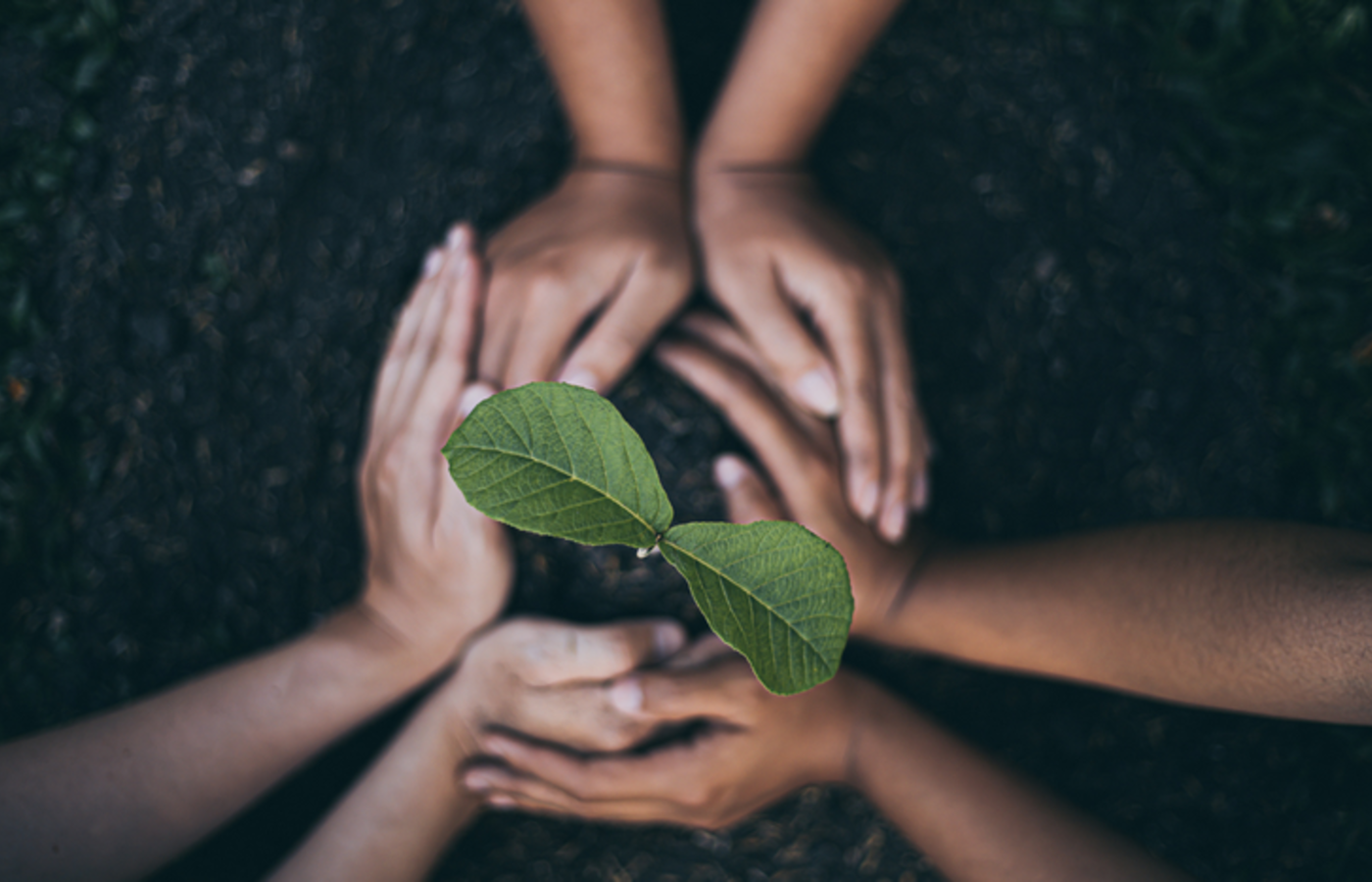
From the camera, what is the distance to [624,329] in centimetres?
116

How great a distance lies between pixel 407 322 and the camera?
1304mm

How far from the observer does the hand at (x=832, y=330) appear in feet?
3.83

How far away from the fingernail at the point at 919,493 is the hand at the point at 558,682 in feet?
1.33

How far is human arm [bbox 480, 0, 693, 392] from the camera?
1.15 meters

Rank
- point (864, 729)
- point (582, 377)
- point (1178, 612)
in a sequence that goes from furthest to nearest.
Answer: point (864, 729) → point (582, 377) → point (1178, 612)

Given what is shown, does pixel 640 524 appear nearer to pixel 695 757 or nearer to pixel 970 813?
pixel 695 757

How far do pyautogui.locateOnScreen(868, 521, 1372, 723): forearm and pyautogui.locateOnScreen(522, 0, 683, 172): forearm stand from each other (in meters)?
0.79

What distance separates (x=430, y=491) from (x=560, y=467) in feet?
2.25

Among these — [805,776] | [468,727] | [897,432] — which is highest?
[897,432]

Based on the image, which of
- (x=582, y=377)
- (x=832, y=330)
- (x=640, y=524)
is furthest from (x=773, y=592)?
(x=832, y=330)

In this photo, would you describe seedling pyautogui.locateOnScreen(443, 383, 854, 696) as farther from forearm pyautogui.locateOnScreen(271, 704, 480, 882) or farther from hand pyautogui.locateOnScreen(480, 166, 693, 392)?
forearm pyautogui.locateOnScreen(271, 704, 480, 882)

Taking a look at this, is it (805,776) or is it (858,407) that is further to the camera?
(805,776)

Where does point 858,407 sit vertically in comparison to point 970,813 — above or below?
above

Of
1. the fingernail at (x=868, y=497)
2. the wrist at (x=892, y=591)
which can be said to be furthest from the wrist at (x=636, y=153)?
the wrist at (x=892, y=591)
